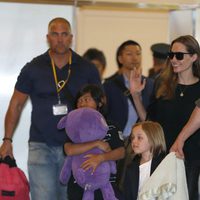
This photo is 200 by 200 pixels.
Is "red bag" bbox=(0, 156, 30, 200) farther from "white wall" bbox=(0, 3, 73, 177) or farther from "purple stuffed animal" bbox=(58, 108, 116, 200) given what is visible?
"white wall" bbox=(0, 3, 73, 177)

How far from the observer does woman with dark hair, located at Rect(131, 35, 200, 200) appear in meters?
4.74

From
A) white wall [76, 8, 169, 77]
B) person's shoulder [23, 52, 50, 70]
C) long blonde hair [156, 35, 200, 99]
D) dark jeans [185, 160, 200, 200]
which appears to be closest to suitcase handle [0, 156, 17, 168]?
person's shoulder [23, 52, 50, 70]

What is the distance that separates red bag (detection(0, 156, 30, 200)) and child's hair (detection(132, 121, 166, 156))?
118 cm

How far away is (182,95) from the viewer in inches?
189

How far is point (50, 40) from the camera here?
5512 millimetres

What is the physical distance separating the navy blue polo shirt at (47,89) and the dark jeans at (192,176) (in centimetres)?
120

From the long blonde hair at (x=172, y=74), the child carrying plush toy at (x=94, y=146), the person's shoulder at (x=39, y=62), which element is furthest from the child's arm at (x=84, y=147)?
the person's shoulder at (x=39, y=62)

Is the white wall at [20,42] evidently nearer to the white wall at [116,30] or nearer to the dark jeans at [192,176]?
the dark jeans at [192,176]

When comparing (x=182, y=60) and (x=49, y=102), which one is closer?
(x=182, y=60)

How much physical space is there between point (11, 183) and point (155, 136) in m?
1.28

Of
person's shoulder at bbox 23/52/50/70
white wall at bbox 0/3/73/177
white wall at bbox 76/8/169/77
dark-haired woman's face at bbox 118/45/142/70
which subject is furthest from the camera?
white wall at bbox 76/8/169/77

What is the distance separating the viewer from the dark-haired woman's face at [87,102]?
4875 millimetres

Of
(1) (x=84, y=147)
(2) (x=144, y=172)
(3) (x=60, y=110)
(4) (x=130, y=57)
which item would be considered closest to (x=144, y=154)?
(2) (x=144, y=172)

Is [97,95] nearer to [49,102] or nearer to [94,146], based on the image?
[94,146]
